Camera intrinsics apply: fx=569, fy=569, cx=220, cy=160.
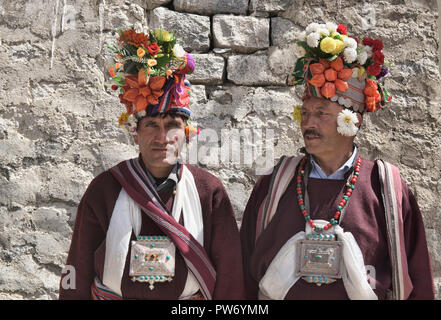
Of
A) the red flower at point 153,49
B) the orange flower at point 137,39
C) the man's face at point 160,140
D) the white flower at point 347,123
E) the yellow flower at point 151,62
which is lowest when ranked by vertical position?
the man's face at point 160,140

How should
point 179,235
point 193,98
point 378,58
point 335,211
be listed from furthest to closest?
1. point 193,98
2. point 378,58
3. point 335,211
4. point 179,235

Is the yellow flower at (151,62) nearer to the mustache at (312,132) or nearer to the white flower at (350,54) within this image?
the mustache at (312,132)

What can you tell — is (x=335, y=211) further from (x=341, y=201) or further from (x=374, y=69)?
(x=374, y=69)

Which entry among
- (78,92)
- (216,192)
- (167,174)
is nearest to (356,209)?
(216,192)

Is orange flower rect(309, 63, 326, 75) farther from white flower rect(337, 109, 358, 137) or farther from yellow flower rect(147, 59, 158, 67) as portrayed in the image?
yellow flower rect(147, 59, 158, 67)

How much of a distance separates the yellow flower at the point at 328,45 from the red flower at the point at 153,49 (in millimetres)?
842

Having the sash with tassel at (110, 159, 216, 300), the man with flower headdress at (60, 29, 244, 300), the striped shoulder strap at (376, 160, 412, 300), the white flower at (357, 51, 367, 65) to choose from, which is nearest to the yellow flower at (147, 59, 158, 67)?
the man with flower headdress at (60, 29, 244, 300)

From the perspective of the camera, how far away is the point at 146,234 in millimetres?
2799

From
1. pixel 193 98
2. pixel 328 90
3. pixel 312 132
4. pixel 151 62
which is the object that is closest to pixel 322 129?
pixel 312 132

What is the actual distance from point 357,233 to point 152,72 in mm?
1291

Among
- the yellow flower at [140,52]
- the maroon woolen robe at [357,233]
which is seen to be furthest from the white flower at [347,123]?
the yellow flower at [140,52]

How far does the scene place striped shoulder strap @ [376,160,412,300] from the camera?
109 inches

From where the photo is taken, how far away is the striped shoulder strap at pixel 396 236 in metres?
2.77
